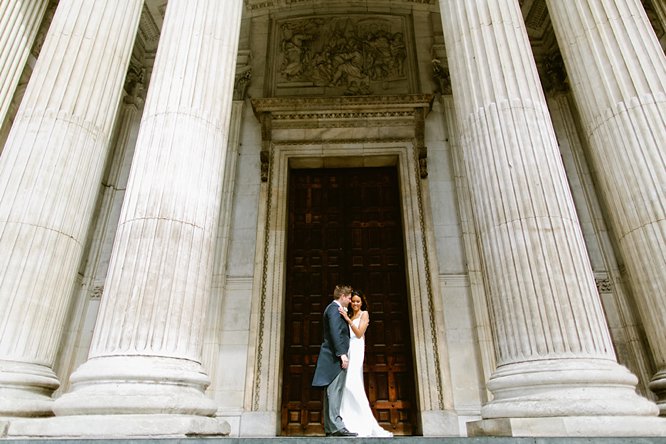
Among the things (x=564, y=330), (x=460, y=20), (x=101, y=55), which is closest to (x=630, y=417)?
(x=564, y=330)

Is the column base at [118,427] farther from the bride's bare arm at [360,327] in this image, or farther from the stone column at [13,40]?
the stone column at [13,40]

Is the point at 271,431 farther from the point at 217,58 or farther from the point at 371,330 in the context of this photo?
the point at 217,58

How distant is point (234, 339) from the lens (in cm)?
1018

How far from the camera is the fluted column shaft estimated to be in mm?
4875

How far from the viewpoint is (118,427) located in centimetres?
451

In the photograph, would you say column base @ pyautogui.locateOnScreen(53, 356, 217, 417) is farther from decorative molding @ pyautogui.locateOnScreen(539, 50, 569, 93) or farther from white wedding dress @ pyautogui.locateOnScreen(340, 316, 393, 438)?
decorative molding @ pyautogui.locateOnScreen(539, 50, 569, 93)

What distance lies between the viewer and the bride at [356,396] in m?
6.07

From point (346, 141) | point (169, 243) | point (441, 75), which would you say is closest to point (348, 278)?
point (346, 141)

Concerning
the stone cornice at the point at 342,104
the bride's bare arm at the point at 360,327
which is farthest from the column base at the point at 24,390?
the stone cornice at the point at 342,104

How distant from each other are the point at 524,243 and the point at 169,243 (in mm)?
4218

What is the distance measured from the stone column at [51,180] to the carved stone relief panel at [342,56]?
209 inches

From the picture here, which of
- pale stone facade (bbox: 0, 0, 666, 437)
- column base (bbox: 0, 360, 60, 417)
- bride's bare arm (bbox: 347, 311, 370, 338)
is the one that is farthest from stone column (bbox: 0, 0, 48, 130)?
bride's bare arm (bbox: 347, 311, 370, 338)

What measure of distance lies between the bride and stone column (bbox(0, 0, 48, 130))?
7.44m

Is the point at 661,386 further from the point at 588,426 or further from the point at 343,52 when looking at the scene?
the point at 343,52
